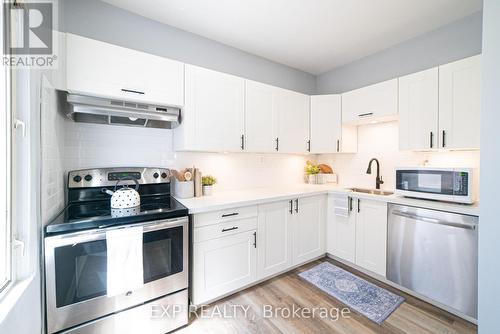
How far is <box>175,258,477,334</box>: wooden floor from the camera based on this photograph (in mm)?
1632

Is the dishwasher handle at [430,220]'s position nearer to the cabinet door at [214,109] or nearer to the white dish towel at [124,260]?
the cabinet door at [214,109]

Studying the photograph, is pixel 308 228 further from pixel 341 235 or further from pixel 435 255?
pixel 435 255

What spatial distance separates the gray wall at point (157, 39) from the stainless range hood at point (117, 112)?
0.70 meters

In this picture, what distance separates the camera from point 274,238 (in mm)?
2244

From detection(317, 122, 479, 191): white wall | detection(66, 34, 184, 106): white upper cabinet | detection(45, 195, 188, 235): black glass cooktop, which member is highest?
detection(66, 34, 184, 106): white upper cabinet

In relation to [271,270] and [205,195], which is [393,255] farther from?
[205,195]

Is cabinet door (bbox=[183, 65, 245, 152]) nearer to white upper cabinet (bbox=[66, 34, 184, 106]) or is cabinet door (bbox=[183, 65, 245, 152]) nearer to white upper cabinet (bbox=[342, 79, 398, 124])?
white upper cabinet (bbox=[66, 34, 184, 106])

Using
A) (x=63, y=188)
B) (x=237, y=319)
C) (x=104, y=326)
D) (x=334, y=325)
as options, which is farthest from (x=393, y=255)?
(x=63, y=188)

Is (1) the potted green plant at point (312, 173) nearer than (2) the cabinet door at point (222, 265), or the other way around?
(2) the cabinet door at point (222, 265)

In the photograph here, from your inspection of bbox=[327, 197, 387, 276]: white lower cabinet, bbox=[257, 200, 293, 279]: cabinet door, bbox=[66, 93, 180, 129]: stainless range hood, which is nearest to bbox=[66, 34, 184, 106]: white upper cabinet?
bbox=[66, 93, 180, 129]: stainless range hood

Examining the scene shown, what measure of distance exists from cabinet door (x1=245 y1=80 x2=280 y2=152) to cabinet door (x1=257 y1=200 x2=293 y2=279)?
716mm

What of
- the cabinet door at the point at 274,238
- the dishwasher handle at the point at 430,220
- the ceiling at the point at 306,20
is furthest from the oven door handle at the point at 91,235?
the dishwasher handle at the point at 430,220

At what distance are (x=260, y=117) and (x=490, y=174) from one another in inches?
74.2

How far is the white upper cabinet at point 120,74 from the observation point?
154cm
